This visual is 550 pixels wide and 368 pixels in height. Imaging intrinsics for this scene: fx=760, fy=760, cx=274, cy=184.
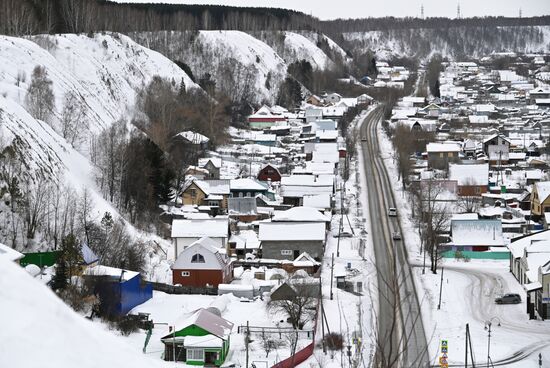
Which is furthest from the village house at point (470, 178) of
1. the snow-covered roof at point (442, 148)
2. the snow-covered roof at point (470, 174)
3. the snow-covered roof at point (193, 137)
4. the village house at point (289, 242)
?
the snow-covered roof at point (193, 137)

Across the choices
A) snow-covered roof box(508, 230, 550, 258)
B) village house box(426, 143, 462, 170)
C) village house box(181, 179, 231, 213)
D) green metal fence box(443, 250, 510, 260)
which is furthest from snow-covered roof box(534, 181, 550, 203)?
village house box(181, 179, 231, 213)

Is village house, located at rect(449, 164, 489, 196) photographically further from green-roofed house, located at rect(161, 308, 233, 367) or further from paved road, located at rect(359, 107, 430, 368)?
green-roofed house, located at rect(161, 308, 233, 367)

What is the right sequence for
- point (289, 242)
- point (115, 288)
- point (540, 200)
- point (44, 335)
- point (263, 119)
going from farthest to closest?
1. point (263, 119)
2. point (540, 200)
3. point (289, 242)
4. point (115, 288)
5. point (44, 335)

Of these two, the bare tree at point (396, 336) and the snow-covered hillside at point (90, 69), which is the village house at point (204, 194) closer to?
the snow-covered hillside at point (90, 69)

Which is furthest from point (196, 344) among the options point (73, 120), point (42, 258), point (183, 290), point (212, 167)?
point (212, 167)

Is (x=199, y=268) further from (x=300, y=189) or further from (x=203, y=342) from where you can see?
(x=300, y=189)

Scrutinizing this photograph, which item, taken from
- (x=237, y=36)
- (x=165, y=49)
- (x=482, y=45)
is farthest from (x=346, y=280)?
(x=482, y=45)

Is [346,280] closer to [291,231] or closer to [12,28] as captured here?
[291,231]
